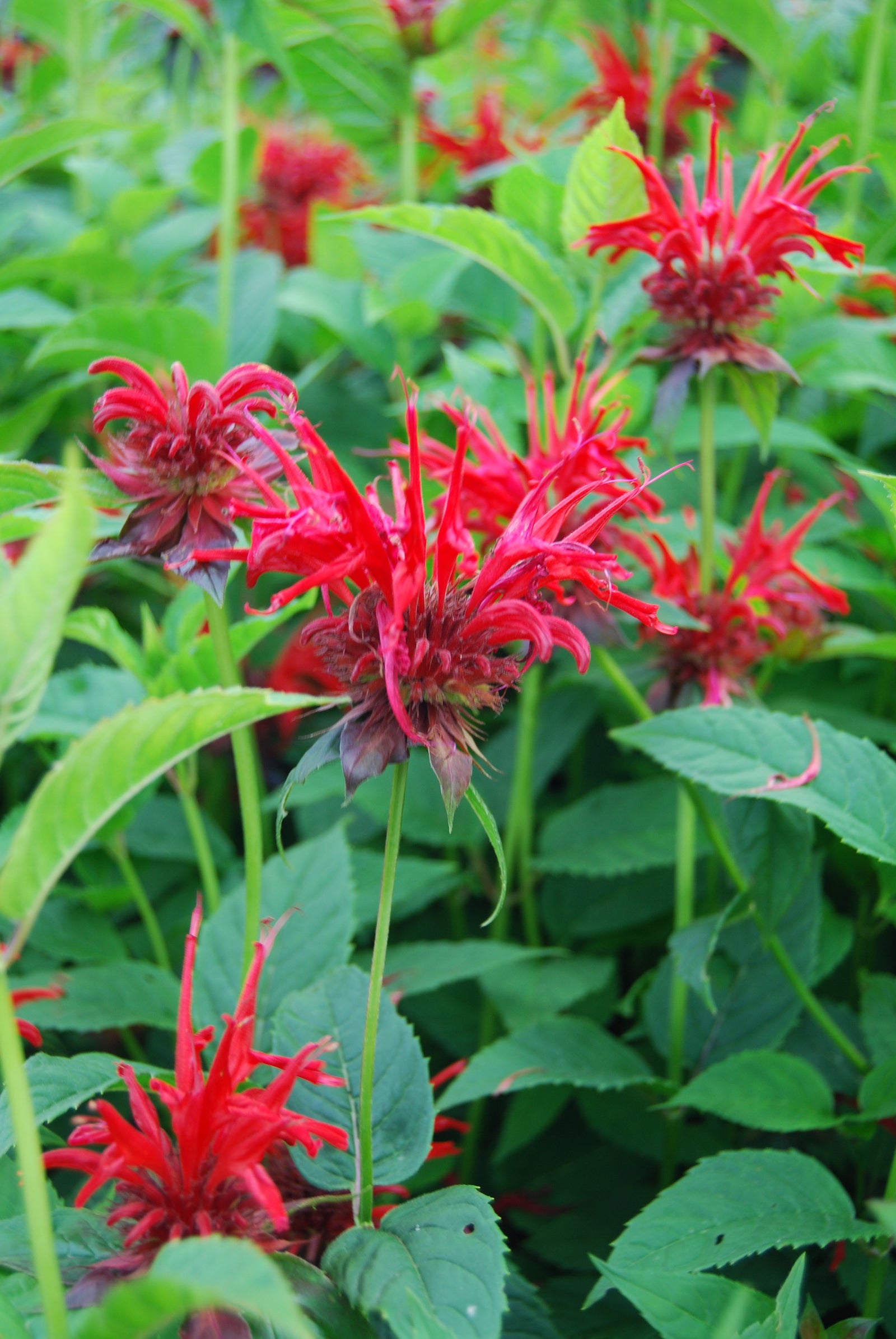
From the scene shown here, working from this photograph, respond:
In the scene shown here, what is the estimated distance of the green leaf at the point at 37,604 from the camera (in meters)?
0.32

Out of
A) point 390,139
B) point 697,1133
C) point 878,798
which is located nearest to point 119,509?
point 878,798

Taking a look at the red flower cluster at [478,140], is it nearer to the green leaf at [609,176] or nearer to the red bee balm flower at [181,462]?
the green leaf at [609,176]

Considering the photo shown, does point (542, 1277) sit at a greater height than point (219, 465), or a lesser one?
lesser

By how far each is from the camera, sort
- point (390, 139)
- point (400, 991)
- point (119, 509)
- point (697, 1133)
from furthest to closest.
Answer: point (390, 139) → point (697, 1133) → point (400, 991) → point (119, 509)

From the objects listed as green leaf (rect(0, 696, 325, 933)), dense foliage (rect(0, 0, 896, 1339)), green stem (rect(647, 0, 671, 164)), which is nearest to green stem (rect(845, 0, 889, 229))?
dense foliage (rect(0, 0, 896, 1339))

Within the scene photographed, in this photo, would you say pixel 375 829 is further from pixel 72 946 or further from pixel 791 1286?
pixel 791 1286

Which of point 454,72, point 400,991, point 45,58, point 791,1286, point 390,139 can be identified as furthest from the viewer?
point 454,72

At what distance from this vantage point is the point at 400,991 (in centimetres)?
75

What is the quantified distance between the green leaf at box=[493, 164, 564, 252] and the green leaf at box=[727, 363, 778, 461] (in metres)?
0.28

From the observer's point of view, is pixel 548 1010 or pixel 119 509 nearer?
pixel 119 509

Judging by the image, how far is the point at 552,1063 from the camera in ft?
2.49

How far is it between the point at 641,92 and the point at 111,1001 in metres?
1.35

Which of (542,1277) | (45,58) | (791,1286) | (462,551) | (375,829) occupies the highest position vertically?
(45,58)

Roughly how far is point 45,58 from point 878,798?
1.91 m
